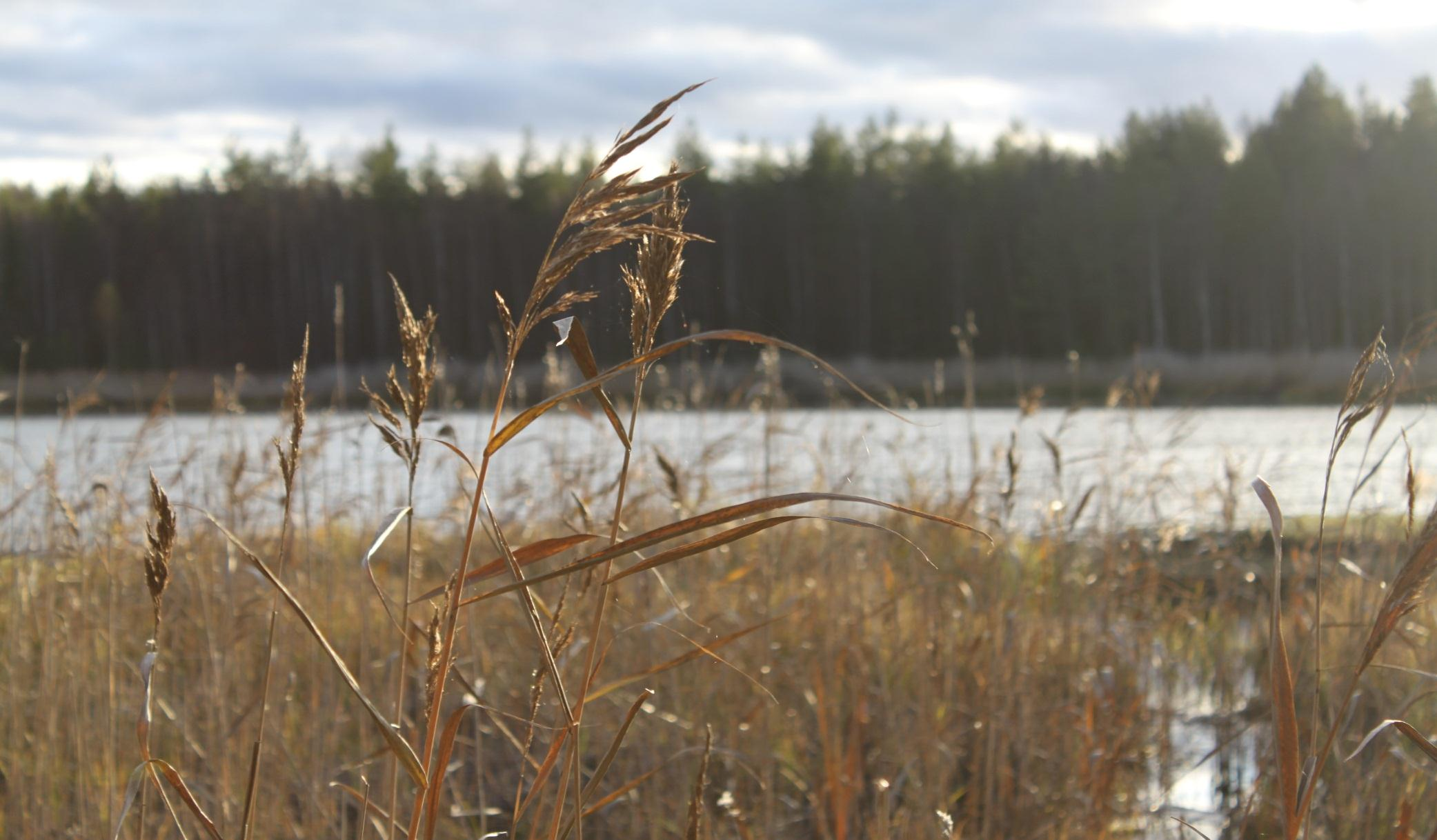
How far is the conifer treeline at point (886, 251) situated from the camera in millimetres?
26766

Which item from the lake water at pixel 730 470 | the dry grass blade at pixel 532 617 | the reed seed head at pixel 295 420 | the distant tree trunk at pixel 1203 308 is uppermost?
the distant tree trunk at pixel 1203 308

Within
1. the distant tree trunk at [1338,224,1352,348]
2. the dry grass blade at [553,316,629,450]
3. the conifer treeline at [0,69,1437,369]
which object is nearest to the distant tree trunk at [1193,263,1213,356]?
the conifer treeline at [0,69,1437,369]

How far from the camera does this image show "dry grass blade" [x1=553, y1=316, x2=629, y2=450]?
867mm

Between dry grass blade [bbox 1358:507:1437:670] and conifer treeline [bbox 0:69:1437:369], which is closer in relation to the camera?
dry grass blade [bbox 1358:507:1437:670]

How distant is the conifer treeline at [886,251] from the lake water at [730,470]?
19.5 m

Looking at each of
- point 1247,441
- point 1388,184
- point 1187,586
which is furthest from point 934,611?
point 1388,184

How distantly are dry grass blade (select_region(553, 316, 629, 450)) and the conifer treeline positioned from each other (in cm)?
2491

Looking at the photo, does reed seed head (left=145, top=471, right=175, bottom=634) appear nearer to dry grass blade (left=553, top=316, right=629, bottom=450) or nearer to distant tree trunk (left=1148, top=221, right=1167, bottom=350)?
dry grass blade (left=553, top=316, right=629, bottom=450)

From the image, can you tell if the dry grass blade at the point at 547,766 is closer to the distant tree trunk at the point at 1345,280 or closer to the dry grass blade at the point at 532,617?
the dry grass blade at the point at 532,617

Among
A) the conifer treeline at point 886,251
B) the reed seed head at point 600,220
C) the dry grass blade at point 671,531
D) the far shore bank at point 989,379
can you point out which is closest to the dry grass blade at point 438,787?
the dry grass blade at point 671,531

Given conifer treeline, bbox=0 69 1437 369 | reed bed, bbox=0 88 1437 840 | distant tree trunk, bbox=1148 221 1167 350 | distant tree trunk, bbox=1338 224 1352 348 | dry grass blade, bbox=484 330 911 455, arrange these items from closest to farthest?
dry grass blade, bbox=484 330 911 455 → reed bed, bbox=0 88 1437 840 → distant tree trunk, bbox=1338 224 1352 348 → conifer treeline, bbox=0 69 1437 369 → distant tree trunk, bbox=1148 221 1167 350

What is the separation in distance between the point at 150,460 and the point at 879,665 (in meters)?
3.65

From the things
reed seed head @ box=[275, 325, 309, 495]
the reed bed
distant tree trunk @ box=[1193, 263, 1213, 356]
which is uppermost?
distant tree trunk @ box=[1193, 263, 1213, 356]

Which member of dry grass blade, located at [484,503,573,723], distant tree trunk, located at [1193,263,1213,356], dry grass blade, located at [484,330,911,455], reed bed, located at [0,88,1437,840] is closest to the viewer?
dry grass blade, located at [484,330,911,455]
